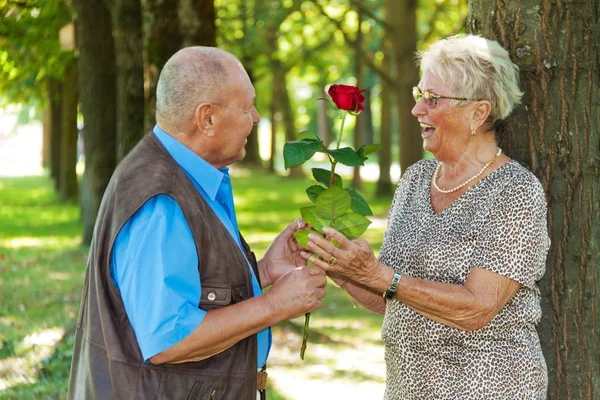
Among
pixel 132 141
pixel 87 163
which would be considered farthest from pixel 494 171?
pixel 87 163

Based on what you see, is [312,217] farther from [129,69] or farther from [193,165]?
[129,69]

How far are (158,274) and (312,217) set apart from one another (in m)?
0.73

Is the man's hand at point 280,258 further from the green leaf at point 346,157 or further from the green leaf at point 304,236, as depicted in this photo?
the green leaf at point 346,157

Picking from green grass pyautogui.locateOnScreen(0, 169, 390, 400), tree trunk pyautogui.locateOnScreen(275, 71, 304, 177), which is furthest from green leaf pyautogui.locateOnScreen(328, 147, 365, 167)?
tree trunk pyautogui.locateOnScreen(275, 71, 304, 177)

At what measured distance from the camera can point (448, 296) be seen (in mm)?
3074

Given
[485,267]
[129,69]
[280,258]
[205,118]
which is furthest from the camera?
[129,69]

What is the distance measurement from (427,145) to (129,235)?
4.44 feet

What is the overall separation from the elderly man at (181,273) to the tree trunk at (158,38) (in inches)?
199

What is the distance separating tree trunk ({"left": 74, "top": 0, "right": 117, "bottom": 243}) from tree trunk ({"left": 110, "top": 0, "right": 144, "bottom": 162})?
273 centimetres

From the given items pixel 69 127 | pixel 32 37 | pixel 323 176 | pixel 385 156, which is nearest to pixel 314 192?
pixel 323 176

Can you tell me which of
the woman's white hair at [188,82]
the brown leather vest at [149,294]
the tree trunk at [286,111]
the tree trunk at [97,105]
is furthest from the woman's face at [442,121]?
the tree trunk at [286,111]

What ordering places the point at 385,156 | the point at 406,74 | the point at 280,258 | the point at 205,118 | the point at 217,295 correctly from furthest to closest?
1. the point at 385,156
2. the point at 406,74
3. the point at 280,258
4. the point at 205,118
5. the point at 217,295

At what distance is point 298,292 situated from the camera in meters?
2.96

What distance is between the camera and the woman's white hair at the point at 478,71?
331cm
